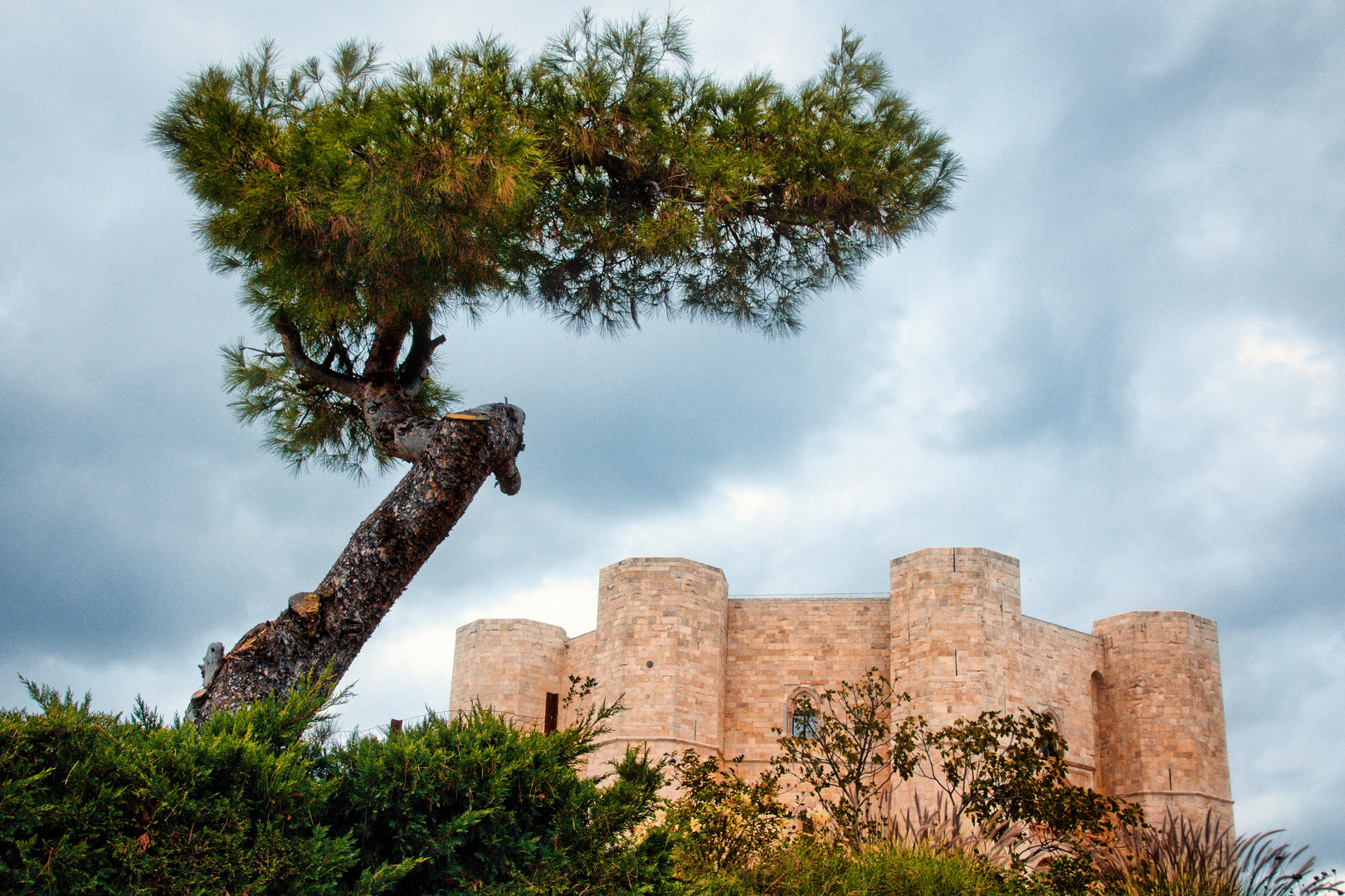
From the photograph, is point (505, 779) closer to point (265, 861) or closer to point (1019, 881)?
point (265, 861)

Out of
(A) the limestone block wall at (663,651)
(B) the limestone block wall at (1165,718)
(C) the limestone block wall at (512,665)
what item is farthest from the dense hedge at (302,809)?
(B) the limestone block wall at (1165,718)

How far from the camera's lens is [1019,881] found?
21.7 feet

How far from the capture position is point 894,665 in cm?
1662

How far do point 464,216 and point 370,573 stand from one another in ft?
5.59

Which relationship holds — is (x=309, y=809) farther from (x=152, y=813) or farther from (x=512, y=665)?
(x=512, y=665)

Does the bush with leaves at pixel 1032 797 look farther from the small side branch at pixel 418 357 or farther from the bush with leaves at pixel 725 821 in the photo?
the small side branch at pixel 418 357

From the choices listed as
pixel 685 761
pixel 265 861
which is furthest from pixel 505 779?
pixel 685 761

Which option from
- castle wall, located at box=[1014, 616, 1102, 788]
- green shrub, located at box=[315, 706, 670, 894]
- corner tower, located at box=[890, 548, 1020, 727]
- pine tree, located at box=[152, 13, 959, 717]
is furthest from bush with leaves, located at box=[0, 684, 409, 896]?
castle wall, located at box=[1014, 616, 1102, 788]

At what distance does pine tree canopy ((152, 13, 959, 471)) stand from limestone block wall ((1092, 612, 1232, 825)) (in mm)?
13560

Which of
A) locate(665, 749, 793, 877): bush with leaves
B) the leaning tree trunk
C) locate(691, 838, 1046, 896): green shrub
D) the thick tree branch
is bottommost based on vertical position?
locate(691, 838, 1046, 896): green shrub

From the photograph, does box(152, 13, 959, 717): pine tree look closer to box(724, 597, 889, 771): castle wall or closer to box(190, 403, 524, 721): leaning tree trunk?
box(190, 403, 524, 721): leaning tree trunk

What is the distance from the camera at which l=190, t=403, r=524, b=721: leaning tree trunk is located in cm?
459

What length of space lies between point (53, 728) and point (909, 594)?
49.0 ft

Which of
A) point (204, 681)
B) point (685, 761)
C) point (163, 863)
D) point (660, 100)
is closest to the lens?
point (163, 863)
